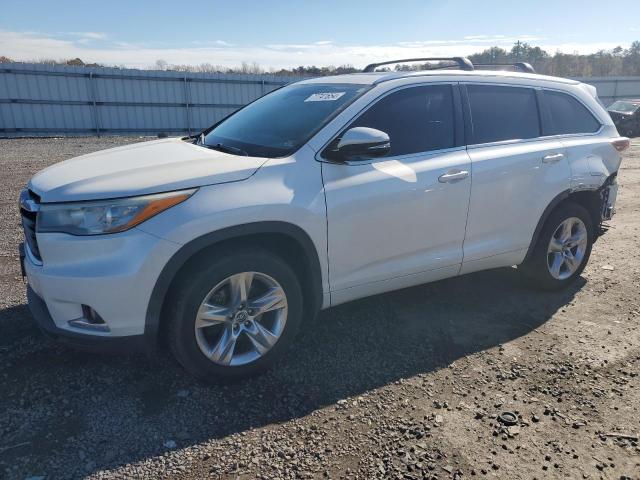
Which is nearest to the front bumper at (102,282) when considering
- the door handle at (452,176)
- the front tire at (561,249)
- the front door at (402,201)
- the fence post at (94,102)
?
the front door at (402,201)

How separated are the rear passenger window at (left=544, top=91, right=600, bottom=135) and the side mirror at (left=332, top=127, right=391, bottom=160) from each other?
194 cm

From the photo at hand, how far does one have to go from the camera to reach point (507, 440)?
2.78m

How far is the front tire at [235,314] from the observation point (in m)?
2.91

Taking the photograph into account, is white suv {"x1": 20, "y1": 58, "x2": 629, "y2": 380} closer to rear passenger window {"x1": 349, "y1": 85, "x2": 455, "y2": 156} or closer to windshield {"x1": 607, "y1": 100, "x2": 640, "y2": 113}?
rear passenger window {"x1": 349, "y1": 85, "x2": 455, "y2": 156}

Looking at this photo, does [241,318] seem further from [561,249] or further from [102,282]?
[561,249]

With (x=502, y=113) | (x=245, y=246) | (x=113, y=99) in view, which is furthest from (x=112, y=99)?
(x=245, y=246)

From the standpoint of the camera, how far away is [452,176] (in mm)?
3734

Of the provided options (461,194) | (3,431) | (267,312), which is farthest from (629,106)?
(3,431)

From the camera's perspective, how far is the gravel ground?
8.48ft

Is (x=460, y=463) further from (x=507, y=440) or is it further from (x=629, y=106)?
(x=629, y=106)

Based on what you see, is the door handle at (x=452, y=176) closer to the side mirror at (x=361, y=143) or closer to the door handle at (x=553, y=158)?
the side mirror at (x=361, y=143)

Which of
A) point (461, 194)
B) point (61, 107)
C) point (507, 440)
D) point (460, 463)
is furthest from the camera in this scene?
point (61, 107)

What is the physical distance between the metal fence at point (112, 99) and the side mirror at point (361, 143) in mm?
17862

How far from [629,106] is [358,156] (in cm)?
2197
